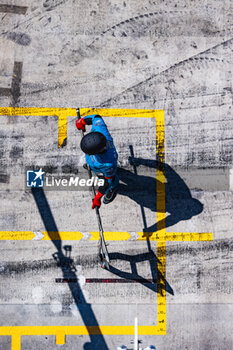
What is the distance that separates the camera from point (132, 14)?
716 centimetres

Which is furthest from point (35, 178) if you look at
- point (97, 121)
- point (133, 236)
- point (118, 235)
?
point (133, 236)

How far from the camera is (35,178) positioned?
21.9ft

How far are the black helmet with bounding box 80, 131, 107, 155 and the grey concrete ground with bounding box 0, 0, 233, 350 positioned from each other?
1.80 metres

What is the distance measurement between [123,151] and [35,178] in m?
2.02

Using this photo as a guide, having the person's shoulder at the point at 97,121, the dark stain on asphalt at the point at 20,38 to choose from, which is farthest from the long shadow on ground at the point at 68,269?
the dark stain on asphalt at the point at 20,38

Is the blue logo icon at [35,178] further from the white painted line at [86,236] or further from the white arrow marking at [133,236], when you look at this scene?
the white arrow marking at [133,236]

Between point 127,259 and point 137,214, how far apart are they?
99cm

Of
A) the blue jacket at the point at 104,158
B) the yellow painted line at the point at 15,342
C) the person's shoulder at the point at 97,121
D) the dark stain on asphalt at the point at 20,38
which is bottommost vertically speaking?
the yellow painted line at the point at 15,342

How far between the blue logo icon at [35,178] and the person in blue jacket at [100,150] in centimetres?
156

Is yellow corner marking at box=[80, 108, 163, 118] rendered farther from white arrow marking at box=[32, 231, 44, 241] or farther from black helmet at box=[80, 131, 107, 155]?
white arrow marking at box=[32, 231, 44, 241]

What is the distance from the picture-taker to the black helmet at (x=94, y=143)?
4.95m

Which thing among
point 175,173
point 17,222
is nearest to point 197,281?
point 175,173

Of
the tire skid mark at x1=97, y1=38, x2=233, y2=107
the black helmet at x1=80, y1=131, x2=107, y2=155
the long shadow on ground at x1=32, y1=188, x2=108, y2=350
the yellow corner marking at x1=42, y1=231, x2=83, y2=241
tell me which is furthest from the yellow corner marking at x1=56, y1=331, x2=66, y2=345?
the tire skid mark at x1=97, y1=38, x2=233, y2=107

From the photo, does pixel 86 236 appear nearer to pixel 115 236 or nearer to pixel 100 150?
pixel 115 236
